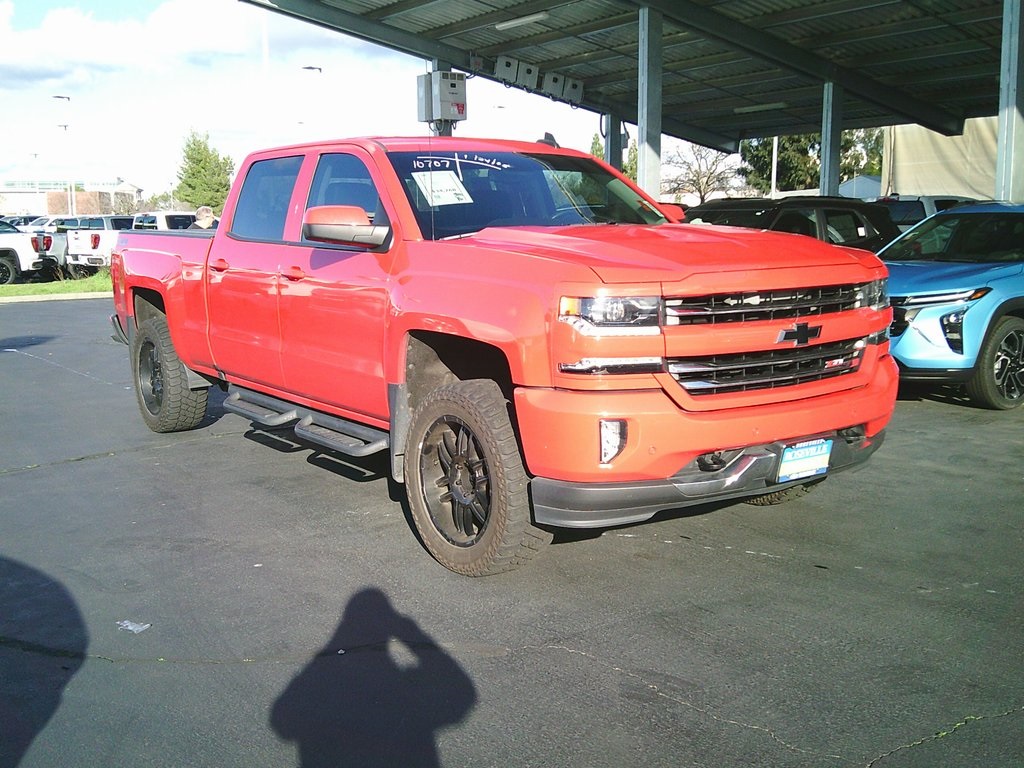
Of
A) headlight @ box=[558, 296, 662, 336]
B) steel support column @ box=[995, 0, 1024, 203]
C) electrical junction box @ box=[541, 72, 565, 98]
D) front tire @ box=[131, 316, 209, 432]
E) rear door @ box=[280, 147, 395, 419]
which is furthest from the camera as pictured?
electrical junction box @ box=[541, 72, 565, 98]

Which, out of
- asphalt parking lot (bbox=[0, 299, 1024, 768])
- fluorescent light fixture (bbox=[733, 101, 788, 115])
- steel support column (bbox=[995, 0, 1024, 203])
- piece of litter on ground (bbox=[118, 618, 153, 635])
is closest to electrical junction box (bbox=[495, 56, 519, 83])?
fluorescent light fixture (bbox=[733, 101, 788, 115])

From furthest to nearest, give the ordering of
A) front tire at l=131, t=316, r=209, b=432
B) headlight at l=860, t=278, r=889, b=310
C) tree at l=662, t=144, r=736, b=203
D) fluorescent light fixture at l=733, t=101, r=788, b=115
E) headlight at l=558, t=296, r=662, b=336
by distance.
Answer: tree at l=662, t=144, r=736, b=203 < fluorescent light fixture at l=733, t=101, r=788, b=115 < front tire at l=131, t=316, r=209, b=432 < headlight at l=860, t=278, r=889, b=310 < headlight at l=558, t=296, r=662, b=336

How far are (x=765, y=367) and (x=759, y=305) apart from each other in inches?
10.9

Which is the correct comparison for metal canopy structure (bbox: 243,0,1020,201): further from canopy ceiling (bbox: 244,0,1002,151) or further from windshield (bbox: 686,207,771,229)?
windshield (bbox: 686,207,771,229)

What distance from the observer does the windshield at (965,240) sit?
344 inches

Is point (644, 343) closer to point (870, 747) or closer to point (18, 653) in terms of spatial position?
point (870, 747)

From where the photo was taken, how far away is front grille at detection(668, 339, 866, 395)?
403 centimetres

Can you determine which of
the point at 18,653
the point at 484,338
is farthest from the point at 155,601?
the point at 484,338

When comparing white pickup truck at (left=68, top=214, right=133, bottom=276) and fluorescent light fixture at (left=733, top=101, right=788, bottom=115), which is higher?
fluorescent light fixture at (left=733, top=101, right=788, bottom=115)

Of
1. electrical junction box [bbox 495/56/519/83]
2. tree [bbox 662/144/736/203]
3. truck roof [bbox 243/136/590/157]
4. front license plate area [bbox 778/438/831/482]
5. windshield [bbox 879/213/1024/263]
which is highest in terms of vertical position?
electrical junction box [bbox 495/56/519/83]

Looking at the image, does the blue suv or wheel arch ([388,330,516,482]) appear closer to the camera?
wheel arch ([388,330,516,482])

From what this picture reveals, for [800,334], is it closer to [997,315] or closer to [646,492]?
[646,492]

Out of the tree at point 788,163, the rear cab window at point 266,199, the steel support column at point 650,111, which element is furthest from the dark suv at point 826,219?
the tree at point 788,163

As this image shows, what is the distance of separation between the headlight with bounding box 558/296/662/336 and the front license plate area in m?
0.82
